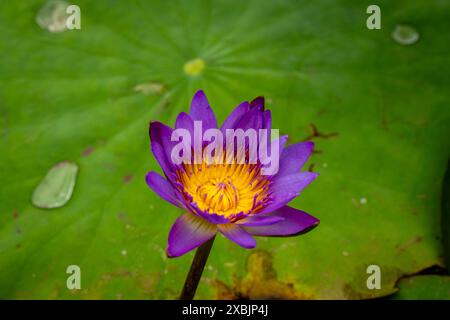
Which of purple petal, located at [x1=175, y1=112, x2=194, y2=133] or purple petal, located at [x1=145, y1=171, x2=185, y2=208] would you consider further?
purple petal, located at [x1=175, y1=112, x2=194, y2=133]

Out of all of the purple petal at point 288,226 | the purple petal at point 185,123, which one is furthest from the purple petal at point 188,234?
the purple petal at point 185,123

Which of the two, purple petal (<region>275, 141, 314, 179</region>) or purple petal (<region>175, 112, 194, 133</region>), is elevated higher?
purple petal (<region>175, 112, 194, 133</region>)

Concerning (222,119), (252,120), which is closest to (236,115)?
(252,120)

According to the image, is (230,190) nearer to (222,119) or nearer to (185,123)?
(185,123)

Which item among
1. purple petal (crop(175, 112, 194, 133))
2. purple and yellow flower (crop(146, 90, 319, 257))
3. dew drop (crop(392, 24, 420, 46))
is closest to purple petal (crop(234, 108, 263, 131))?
purple and yellow flower (crop(146, 90, 319, 257))

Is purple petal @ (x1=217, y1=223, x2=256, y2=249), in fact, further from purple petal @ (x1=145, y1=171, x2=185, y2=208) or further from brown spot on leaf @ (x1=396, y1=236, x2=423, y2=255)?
brown spot on leaf @ (x1=396, y1=236, x2=423, y2=255)
